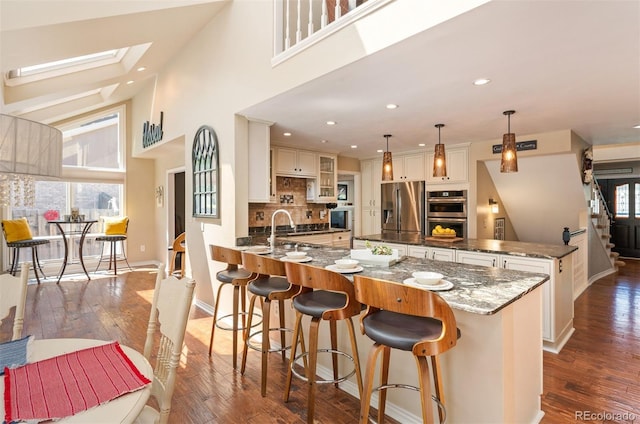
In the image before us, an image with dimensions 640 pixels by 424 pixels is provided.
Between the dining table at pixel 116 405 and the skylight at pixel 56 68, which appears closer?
the dining table at pixel 116 405

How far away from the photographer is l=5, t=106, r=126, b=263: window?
6227mm

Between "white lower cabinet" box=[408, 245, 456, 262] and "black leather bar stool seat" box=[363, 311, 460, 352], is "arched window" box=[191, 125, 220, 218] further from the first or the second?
"black leather bar stool seat" box=[363, 311, 460, 352]

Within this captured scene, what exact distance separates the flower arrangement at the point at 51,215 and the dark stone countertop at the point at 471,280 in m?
6.13

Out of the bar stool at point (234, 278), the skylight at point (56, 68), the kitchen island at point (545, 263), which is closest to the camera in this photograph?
the bar stool at point (234, 278)

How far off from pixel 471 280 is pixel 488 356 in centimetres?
44

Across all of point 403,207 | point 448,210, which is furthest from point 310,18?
point 403,207

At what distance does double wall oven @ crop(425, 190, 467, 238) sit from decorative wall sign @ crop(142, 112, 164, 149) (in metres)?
4.82

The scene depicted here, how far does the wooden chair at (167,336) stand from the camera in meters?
1.29

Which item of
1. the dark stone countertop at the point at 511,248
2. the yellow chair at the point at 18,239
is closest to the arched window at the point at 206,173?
the dark stone countertop at the point at 511,248

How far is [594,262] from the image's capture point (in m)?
5.86

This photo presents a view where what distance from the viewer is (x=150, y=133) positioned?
19.6 ft

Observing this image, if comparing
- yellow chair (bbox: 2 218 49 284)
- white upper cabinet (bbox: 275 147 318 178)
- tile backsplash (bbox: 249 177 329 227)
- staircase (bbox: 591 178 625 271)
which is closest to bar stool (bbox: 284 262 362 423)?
tile backsplash (bbox: 249 177 329 227)

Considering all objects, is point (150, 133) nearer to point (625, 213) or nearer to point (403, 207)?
point (403, 207)

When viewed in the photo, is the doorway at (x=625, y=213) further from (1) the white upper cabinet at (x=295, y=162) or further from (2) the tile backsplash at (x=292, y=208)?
(1) the white upper cabinet at (x=295, y=162)
